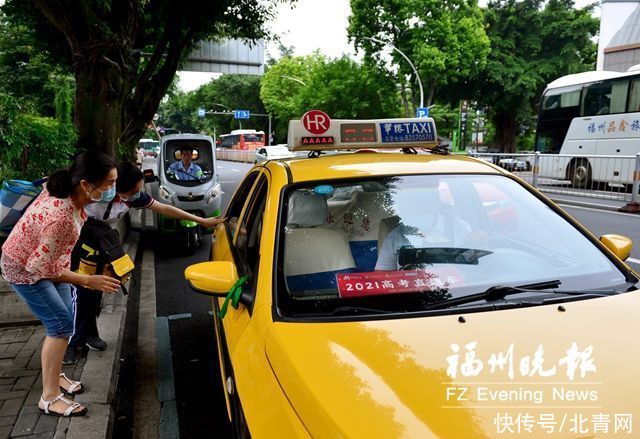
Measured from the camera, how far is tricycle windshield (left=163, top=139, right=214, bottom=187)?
342 inches

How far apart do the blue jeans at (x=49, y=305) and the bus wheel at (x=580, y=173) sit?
45.3 ft

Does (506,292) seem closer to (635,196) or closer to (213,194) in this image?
(213,194)

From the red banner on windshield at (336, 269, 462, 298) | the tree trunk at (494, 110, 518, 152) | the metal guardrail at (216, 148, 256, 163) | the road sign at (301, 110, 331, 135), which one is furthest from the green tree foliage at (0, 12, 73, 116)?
the red banner on windshield at (336, 269, 462, 298)

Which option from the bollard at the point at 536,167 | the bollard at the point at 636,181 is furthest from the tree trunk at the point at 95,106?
the bollard at the point at 536,167

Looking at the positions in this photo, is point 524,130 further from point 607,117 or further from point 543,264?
point 543,264

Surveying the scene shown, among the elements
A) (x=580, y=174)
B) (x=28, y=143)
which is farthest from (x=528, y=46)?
(x=28, y=143)

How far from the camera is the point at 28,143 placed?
17.9 ft

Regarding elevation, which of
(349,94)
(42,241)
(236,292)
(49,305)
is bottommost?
(49,305)

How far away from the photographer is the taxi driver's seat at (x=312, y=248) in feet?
7.00

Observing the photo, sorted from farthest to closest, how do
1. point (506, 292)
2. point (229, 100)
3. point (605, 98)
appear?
point (229, 100)
point (605, 98)
point (506, 292)

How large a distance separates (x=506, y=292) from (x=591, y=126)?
652 inches

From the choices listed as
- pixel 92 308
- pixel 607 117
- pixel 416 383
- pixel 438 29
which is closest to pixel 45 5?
pixel 92 308

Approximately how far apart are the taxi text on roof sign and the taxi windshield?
646mm

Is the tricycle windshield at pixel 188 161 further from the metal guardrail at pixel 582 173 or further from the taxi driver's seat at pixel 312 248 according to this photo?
the taxi driver's seat at pixel 312 248
